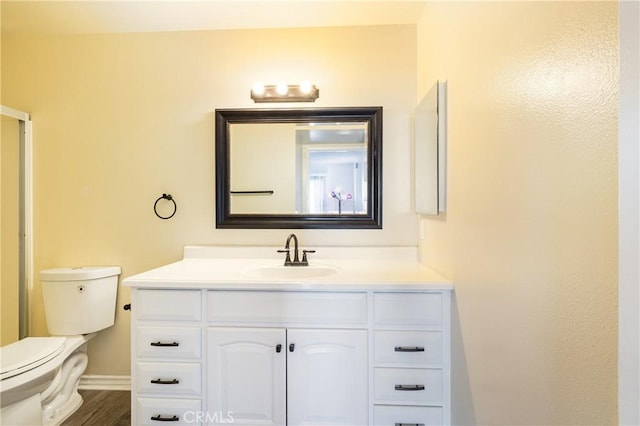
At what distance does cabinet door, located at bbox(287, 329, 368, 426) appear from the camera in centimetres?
132

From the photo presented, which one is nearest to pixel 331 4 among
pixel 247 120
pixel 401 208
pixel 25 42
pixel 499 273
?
pixel 247 120

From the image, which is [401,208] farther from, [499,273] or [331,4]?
[331,4]

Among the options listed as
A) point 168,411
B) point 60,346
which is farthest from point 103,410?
point 168,411

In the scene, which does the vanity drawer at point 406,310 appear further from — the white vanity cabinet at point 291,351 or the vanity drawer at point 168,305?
the vanity drawer at point 168,305

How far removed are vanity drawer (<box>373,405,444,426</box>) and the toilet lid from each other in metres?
1.67

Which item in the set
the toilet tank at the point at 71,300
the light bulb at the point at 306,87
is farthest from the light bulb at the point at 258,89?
the toilet tank at the point at 71,300

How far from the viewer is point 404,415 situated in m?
1.32

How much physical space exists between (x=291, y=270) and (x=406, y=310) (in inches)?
27.9

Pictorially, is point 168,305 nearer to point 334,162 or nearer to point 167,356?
point 167,356

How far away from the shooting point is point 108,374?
1990mm

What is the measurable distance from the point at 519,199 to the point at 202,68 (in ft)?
6.50

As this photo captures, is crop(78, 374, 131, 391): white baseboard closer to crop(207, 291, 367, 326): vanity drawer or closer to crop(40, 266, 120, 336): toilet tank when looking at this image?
→ crop(40, 266, 120, 336): toilet tank

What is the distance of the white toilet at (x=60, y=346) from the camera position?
142 cm

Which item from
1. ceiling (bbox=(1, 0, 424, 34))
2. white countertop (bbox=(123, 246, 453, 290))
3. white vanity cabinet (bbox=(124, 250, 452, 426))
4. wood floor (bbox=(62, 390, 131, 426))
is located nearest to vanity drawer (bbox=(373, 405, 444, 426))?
white vanity cabinet (bbox=(124, 250, 452, 426))
